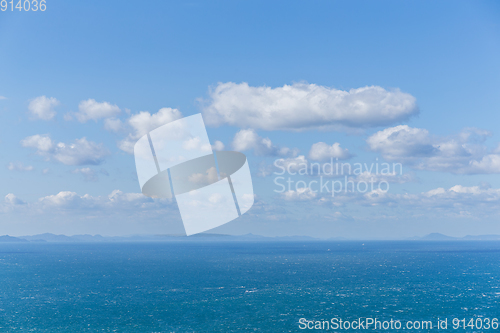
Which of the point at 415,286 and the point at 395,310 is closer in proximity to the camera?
the point at 395,310

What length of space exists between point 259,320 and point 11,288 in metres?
72.3

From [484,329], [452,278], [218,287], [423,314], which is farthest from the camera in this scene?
[452,278]

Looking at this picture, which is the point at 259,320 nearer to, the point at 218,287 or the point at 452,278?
the point at 218,287

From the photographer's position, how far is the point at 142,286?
98312 millimetres

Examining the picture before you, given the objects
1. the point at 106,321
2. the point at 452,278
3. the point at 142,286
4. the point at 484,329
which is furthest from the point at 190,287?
the point at 452,278

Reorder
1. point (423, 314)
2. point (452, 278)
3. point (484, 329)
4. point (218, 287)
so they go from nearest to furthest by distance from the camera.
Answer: point (484, 329), point (423, 314), point (218, 287), point (452, 278)

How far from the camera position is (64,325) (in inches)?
2381

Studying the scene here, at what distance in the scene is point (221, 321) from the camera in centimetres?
6131

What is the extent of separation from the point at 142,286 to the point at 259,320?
4753 cm

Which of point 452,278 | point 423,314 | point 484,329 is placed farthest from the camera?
point 452,278

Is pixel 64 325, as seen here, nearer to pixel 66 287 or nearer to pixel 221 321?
pixel 221 321

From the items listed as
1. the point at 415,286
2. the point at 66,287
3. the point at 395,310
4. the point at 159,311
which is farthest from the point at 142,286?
the point at 415,286

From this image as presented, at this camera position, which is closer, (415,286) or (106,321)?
(106,321)

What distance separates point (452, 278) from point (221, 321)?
84.0 m
